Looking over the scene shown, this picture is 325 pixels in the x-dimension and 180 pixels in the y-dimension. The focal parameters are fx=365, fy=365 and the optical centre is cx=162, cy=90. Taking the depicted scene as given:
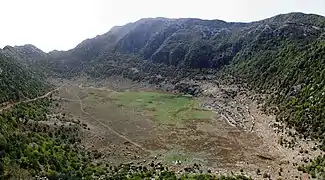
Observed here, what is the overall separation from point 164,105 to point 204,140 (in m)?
27.6

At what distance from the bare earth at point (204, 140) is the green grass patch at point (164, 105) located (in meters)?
2.65

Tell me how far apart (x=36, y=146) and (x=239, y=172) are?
21.1 m

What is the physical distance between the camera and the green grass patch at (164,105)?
6525cm

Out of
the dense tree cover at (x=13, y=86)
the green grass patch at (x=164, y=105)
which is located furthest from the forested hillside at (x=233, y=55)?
the dense tree cover at (x=13, y=86)

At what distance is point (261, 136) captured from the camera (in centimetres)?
5188

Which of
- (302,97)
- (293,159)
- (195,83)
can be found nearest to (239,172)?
(293,159)

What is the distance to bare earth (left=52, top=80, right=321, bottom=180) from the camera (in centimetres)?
4133

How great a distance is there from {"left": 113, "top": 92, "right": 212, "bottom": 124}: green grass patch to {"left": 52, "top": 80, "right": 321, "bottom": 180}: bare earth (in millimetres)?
2650

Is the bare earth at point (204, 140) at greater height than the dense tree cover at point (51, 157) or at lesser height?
lesser

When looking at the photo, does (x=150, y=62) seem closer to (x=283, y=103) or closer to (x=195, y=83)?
(x=195, y=83)

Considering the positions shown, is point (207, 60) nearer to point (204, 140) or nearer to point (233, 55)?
point (233, 55)

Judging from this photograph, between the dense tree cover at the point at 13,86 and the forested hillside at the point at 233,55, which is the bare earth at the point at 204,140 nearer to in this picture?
the forested hillside at the point at 233,55

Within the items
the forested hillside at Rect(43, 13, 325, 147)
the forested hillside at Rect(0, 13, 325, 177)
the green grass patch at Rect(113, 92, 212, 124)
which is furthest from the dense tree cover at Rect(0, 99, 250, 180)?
the forested hillside at Rect(43, 13, 325, 147)

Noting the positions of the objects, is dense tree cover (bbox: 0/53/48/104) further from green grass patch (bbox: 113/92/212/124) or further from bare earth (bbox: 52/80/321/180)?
green grass patch (bbox: 113/92/212/124)
